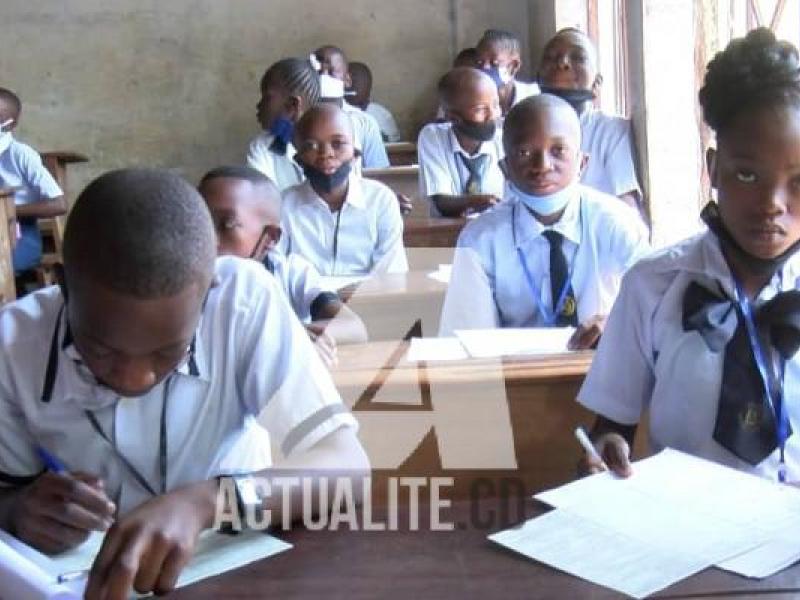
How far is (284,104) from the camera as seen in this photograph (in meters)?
5.28

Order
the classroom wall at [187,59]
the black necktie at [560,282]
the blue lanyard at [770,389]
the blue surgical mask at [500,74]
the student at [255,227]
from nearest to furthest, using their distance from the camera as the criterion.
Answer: the blue lanyard at [770,389]
the student at [255,227]
the black necktie at [560,282]
the blue surgical mask at [500,74]
the classroom wall at [187,59]

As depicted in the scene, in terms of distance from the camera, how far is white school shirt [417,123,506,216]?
4996 mm

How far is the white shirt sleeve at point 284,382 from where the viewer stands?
134 cm

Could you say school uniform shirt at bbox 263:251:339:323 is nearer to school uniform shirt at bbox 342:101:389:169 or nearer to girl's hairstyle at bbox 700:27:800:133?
girl's hairstyle at bbox 700:27:800:133

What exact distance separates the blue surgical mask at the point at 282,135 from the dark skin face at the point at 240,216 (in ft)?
8.27

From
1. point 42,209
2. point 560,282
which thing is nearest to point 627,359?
point 560,282

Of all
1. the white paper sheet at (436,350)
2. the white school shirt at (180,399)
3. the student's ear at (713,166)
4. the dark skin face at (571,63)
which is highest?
the dark skin face at (571,63)

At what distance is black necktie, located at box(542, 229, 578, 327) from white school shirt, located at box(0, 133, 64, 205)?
409 centimetres

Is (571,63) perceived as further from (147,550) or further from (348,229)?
(147,550)

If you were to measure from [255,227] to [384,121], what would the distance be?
19.4 ft

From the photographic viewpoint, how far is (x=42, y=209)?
19.5ft

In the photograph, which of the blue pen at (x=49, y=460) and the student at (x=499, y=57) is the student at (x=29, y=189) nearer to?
the student at (x=499, y=57)

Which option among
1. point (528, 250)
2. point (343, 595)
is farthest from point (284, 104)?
point (343, 595)

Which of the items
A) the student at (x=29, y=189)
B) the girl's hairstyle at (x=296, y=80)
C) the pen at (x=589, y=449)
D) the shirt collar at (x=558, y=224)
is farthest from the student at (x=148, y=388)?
the student at (x=29, y=189)
